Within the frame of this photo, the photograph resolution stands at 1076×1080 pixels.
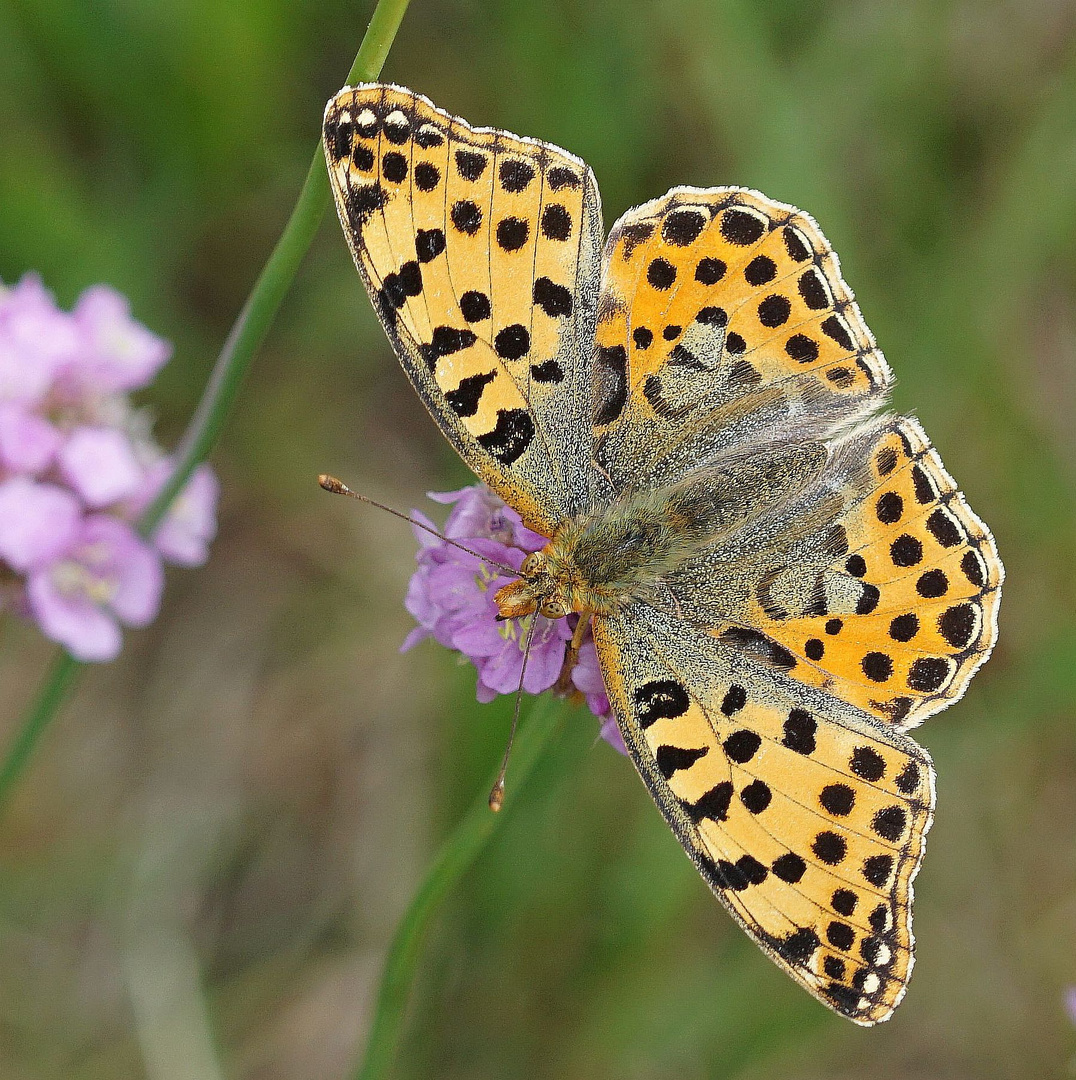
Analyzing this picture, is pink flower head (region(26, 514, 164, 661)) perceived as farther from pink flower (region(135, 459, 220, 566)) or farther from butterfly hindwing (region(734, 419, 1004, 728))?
butterfly hindwing (region(734, 419, 1004, 728))

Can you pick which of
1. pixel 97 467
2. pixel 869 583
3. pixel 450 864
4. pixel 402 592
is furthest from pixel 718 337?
pixel 402 592

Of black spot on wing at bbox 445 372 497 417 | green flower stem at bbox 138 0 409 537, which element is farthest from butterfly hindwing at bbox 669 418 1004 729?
green flower stem at bbox 138 0 409 537

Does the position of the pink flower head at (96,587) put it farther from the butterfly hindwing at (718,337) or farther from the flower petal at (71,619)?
the butterfly hindwing at (718,337)

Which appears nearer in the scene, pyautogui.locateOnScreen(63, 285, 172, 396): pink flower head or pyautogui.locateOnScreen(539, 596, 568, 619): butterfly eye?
pyautogui.locateOnScreen(539, 596, 568, 619): butterfly eye

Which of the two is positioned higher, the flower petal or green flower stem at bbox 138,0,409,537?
green flower stem at bbox 138,0,409,537

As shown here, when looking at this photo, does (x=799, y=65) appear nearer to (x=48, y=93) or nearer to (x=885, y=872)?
(x=48, y=93)

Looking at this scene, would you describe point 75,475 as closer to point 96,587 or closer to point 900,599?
point 96,587
